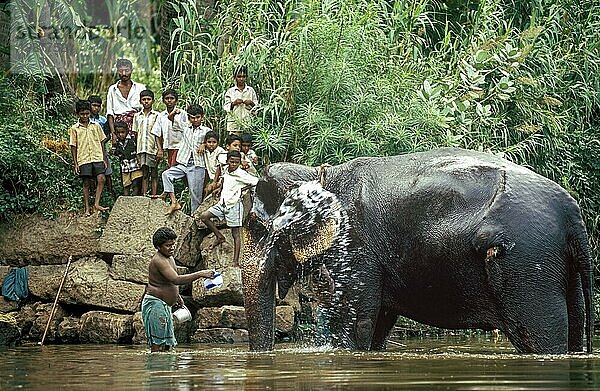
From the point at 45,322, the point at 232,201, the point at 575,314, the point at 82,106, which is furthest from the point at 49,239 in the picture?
the point at 575,314

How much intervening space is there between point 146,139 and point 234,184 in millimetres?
2031

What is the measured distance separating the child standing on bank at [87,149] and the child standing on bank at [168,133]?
2.34ft

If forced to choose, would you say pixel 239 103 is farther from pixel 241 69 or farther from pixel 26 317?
pixel 26 317

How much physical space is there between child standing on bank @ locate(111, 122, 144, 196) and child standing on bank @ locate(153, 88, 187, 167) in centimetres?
39

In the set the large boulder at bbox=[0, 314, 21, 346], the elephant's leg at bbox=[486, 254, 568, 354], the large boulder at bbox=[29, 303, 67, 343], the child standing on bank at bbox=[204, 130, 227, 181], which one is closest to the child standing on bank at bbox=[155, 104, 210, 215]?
the child standing on bank at bbox=[204, 130, 227, 181]

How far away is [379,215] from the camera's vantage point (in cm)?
929

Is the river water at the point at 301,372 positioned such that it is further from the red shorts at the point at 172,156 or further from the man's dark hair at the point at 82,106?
the man's dark hair at the point at 82,106

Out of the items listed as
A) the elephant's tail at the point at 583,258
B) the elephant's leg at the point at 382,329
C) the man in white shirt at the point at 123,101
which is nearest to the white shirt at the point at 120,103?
the man in white shirt at the point at 123,101

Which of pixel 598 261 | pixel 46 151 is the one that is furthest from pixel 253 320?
pixel 598 261

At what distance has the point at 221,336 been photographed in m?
13.0

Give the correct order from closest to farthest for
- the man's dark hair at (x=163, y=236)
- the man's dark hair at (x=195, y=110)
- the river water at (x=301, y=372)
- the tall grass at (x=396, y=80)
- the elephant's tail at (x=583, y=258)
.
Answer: the river water at (x=301, y=372) → the elephant's tail at (x=583, y=258) → the man's dark hair at (x=163, y=236) → the man's dark hair at (x=195, y=110) → the tall grass at (x=396, y=80)

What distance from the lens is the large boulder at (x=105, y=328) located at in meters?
13.3

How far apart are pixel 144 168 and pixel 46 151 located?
1.65m

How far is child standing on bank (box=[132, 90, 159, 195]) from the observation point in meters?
15.0
